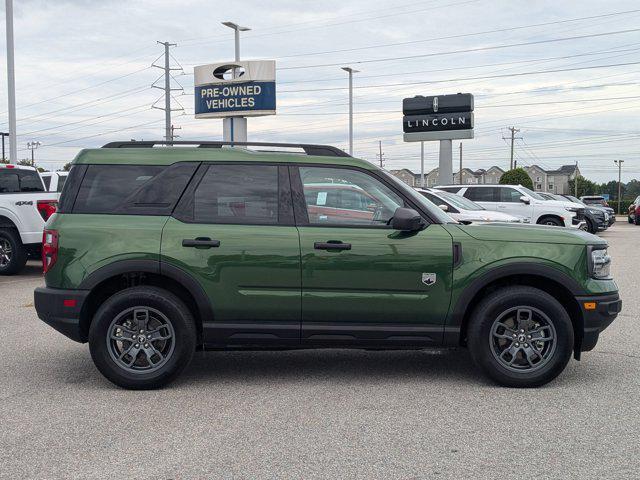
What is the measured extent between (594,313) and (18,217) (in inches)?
405

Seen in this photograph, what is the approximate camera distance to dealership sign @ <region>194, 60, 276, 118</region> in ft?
96.0

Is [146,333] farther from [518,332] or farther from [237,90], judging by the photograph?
[237,90]

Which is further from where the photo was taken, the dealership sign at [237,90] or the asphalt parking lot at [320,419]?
the dealership sign at [237,90]

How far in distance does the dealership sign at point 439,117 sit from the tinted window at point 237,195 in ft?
113

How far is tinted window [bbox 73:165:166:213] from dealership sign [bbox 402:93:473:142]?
114 ft

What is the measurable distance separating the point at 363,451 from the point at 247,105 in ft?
85.7

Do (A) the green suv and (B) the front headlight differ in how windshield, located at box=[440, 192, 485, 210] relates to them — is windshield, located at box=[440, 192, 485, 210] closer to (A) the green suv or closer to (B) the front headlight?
(B) the front headlight

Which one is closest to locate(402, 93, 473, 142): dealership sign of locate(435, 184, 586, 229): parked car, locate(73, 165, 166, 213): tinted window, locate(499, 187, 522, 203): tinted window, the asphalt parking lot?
locate(435, 184, 586, 229): parked car

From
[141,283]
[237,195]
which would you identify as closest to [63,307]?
[141,283]

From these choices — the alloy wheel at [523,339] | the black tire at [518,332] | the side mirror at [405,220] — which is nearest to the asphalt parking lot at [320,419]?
the black tire at [518,332]

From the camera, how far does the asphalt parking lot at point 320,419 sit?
4.14m

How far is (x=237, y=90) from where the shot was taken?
29.7 metres

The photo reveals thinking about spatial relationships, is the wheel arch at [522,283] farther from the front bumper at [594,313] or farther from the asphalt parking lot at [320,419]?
the asphalt parking lot at [320,419]

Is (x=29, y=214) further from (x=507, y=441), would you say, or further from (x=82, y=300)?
(x=507, y=441)
